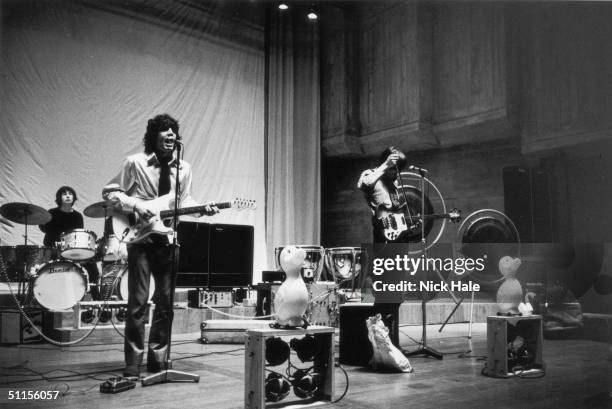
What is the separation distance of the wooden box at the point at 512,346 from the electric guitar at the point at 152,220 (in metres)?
1.71

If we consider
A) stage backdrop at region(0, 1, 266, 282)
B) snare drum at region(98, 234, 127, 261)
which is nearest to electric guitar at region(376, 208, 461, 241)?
snare drum at region(98, 234, 127, 261)

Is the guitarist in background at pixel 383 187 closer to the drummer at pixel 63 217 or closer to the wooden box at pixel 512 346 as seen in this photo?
the wooden box at pixel 512 346

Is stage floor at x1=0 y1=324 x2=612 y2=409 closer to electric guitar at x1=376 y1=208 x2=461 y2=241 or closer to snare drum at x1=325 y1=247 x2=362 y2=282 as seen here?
electric guitar at x1=376 y1=208 x2=461 y2=241

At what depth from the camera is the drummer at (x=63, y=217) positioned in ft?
20.7

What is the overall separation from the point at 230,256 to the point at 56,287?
7.03 ft

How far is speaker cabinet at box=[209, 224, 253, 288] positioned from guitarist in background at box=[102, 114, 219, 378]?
3140 mm

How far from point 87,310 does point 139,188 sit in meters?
2.44

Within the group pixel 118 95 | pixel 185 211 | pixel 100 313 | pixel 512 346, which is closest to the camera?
pixel 185 211

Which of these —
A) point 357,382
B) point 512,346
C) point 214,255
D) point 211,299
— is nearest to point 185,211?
point 357,382

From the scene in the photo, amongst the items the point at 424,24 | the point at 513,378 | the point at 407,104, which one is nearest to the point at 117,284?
the point at 513,378

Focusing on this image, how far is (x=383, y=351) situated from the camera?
11.6ft

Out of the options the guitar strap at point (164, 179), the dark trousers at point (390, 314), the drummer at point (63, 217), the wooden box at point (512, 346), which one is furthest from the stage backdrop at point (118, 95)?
the wooden box at point (512, 346)

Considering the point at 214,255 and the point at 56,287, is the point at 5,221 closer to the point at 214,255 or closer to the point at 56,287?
the point at 56,287

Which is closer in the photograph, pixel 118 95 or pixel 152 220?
pixel 152 220
